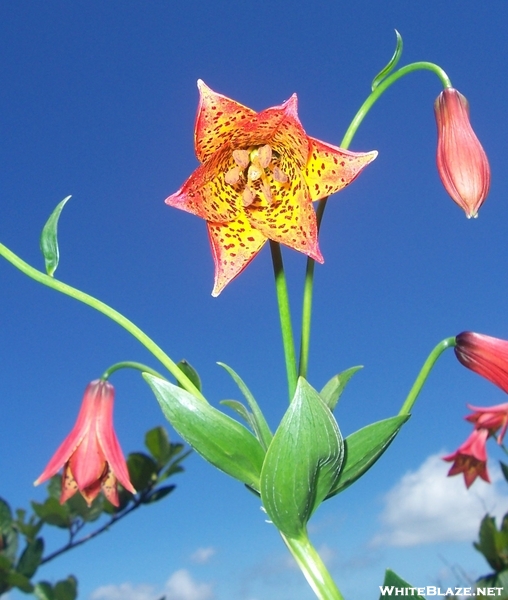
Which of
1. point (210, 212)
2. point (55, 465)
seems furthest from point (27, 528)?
point (210, 212)

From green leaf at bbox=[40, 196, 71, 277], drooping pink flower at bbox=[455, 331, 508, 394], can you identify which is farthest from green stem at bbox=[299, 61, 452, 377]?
green leaf at bbox=[40, 196, 71, 277]

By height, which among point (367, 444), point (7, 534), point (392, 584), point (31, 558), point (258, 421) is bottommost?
point (392, 584)

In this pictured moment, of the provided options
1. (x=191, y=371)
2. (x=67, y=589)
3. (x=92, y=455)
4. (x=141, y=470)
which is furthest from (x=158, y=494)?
(x=191, y=371)

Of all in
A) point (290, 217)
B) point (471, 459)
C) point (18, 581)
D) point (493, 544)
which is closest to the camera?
point (290, 217)

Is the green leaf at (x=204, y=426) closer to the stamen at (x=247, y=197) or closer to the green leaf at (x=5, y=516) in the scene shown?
the stamen at (x=247, y=197)

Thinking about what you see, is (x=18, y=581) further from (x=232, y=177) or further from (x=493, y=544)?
(x=493, y=544)

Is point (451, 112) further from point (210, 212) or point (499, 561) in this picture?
point (499, 561)

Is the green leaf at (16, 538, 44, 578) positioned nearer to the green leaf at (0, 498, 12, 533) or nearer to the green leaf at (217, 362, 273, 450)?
the green leaf at (0, 498, 12, 533)
